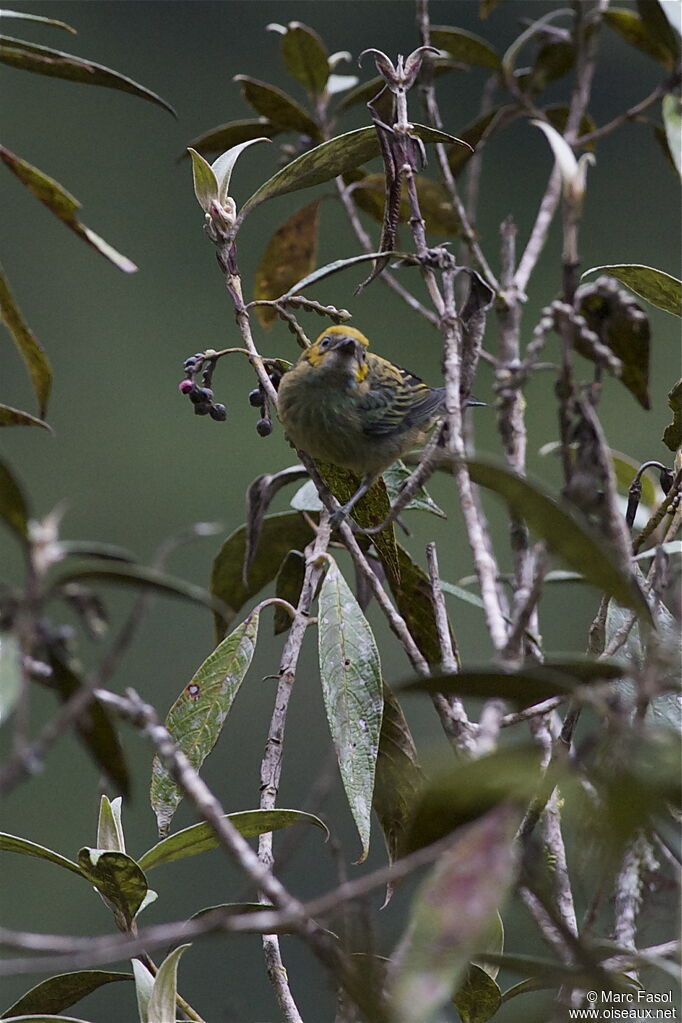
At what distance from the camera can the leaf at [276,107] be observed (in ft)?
6.45

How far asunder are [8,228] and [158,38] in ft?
5.73

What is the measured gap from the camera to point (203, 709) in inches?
53.2

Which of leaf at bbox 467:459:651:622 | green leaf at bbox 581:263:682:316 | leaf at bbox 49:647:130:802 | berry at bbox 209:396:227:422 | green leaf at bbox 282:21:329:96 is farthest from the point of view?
green leaf at bbox 282:21:329:96

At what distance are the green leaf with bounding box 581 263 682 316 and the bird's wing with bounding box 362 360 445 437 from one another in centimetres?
60

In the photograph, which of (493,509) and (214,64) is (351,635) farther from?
(214,64)

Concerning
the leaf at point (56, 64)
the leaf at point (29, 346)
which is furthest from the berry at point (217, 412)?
the leaf at point (56, 64)

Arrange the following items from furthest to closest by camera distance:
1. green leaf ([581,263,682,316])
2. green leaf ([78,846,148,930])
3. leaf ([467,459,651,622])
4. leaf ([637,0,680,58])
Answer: leaf ([637,0,680,58]), green leaf ([581,263,682,316]), green leaf ([78,846,148,930]), leaf ([467,459,651,622])

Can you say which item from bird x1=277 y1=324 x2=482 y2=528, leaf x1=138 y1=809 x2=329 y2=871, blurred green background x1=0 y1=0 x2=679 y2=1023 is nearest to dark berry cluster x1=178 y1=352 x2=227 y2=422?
bird x1=277 y1=324 x2=482 y2=528

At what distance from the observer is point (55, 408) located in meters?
8.04

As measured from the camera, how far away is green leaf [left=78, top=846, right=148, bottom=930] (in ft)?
3.67

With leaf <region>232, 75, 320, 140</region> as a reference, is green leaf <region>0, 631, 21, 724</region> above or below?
below

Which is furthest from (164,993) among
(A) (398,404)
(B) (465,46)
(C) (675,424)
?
(B) (465,46)

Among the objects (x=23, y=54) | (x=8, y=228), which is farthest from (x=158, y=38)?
(x=23, y=54)

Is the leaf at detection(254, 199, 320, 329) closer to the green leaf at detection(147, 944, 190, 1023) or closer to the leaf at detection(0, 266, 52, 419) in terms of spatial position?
the leaf at detection(0, 266, 52, 419)
